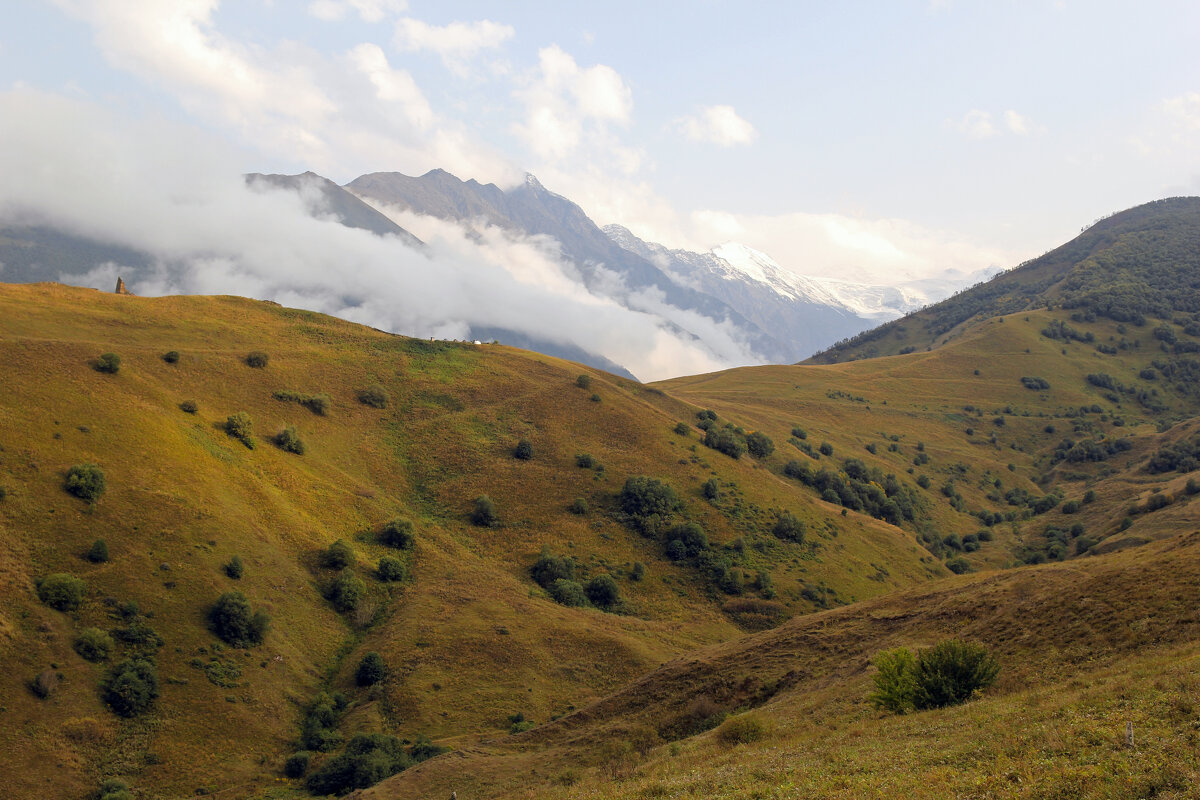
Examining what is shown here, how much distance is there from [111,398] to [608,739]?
5990 centimetres

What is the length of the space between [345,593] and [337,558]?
4.02 metres

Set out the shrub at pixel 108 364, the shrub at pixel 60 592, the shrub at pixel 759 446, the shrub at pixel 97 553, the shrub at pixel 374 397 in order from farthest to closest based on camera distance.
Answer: the shrub at pixel 759 446 < the shrub at pixel 374 397 < the shrub at pixel 108 364 < the shrub at pixel 97 553 < the shrub at pixel 60 592

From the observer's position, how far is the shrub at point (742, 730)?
90.5ft

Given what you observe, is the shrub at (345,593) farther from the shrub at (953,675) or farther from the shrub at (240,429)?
the shrub at (953,675)

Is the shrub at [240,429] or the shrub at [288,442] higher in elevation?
the shrub at [240,429]

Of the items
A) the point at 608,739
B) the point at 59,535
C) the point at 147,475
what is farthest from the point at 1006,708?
the point at 147,475

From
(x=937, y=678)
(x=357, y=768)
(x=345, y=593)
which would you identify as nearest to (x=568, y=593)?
(x=345, y=593)

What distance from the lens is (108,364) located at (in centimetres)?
7019

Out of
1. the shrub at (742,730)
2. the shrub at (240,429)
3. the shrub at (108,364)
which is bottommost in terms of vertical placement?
the shrub at (742,730)

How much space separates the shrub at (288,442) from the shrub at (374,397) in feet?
57.4

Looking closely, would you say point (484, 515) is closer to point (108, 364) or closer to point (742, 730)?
point (108, 364)

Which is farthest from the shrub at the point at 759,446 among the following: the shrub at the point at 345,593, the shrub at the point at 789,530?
the shrub at the point at 345,593

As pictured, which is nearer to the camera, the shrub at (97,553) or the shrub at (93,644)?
the shrub at (93,644)

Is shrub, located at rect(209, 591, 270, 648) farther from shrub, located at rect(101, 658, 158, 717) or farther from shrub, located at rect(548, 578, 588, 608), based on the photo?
shrub, located at rect(548, 578, 588, 608)
